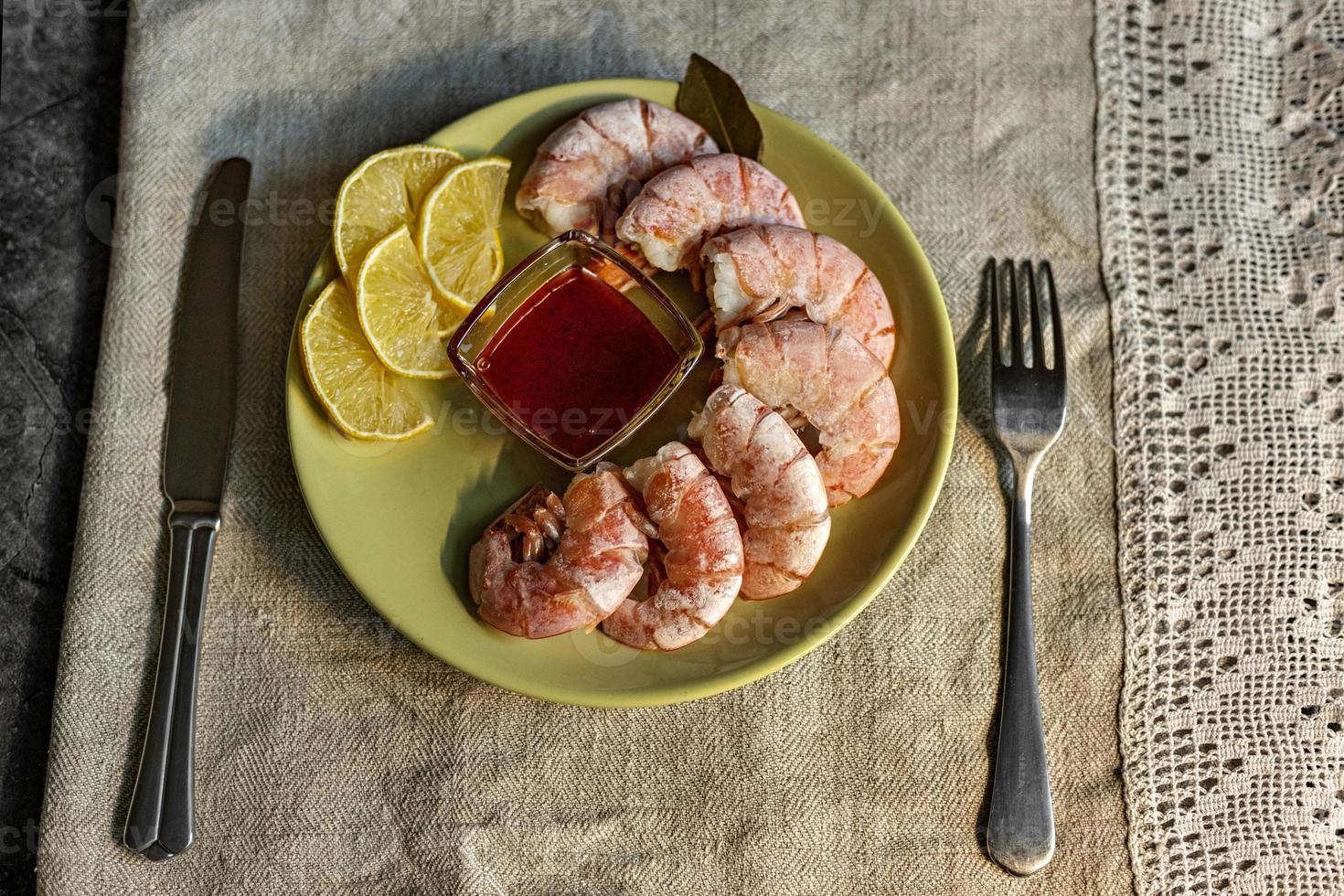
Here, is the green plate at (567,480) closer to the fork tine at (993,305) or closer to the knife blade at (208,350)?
the fork tine at (993,305)

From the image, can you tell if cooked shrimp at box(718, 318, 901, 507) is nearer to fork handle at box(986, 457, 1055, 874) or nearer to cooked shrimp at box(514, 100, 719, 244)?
cooked shrimp at box(514, 100, 719, 244)

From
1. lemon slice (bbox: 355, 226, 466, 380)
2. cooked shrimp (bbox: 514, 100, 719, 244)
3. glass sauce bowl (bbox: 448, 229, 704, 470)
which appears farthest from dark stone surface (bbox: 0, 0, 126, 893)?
cooked shrimp (bbox: 514, 100, 719, 244)

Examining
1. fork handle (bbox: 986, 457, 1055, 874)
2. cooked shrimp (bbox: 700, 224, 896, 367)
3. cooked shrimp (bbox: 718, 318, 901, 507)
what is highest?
cooked shrimp (bbox: 700, 224, 896, 367)

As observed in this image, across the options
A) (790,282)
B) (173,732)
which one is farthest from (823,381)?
(173,732)

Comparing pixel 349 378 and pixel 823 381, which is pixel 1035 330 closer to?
pixel 823 381

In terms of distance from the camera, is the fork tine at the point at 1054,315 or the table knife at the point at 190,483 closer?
the table knife at the point at 190,483

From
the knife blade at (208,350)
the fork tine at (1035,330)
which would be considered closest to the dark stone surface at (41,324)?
the knife blade at (208,350)
